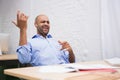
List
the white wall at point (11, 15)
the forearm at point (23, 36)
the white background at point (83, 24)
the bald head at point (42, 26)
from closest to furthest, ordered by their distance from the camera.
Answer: the forearm at point (23, 36), the bald head at point (42, 26), the white background at point (83, 24), the white wall at point (11, 15)

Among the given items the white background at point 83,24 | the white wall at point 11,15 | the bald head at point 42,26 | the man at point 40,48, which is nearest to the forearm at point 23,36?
the man at point 40,48

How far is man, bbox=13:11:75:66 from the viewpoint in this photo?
63.7 inches

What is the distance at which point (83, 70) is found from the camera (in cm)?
122

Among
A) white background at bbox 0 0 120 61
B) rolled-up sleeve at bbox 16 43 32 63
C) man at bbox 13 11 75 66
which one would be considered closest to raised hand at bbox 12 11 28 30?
man at bbox 13 11 75 66

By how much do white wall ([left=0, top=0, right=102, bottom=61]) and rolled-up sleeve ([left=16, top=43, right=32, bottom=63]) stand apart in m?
0.93

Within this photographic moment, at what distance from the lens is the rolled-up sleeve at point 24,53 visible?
1.64 meters

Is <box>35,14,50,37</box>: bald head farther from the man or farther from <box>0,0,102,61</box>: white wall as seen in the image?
<box>0,0,102,61</box>: white wall

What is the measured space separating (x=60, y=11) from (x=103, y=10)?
2.62 feet

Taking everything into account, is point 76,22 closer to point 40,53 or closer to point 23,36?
point 40,53

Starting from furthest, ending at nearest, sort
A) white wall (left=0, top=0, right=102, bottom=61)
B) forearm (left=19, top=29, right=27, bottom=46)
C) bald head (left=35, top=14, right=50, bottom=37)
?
1. white wall (left=0, top=0, right=102, bottom=61)
2. bald head (left=35, top=14, right=50, bottom=37)
3. forearm (left=19, top=29, right=27, bottom=46)

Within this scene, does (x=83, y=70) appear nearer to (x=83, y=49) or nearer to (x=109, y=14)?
(x=109, y=14)

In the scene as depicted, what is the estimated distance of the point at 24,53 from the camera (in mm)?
1654

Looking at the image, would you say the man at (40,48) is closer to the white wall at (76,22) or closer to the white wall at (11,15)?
the white wall at (76,22)

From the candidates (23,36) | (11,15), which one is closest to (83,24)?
(23,36)
